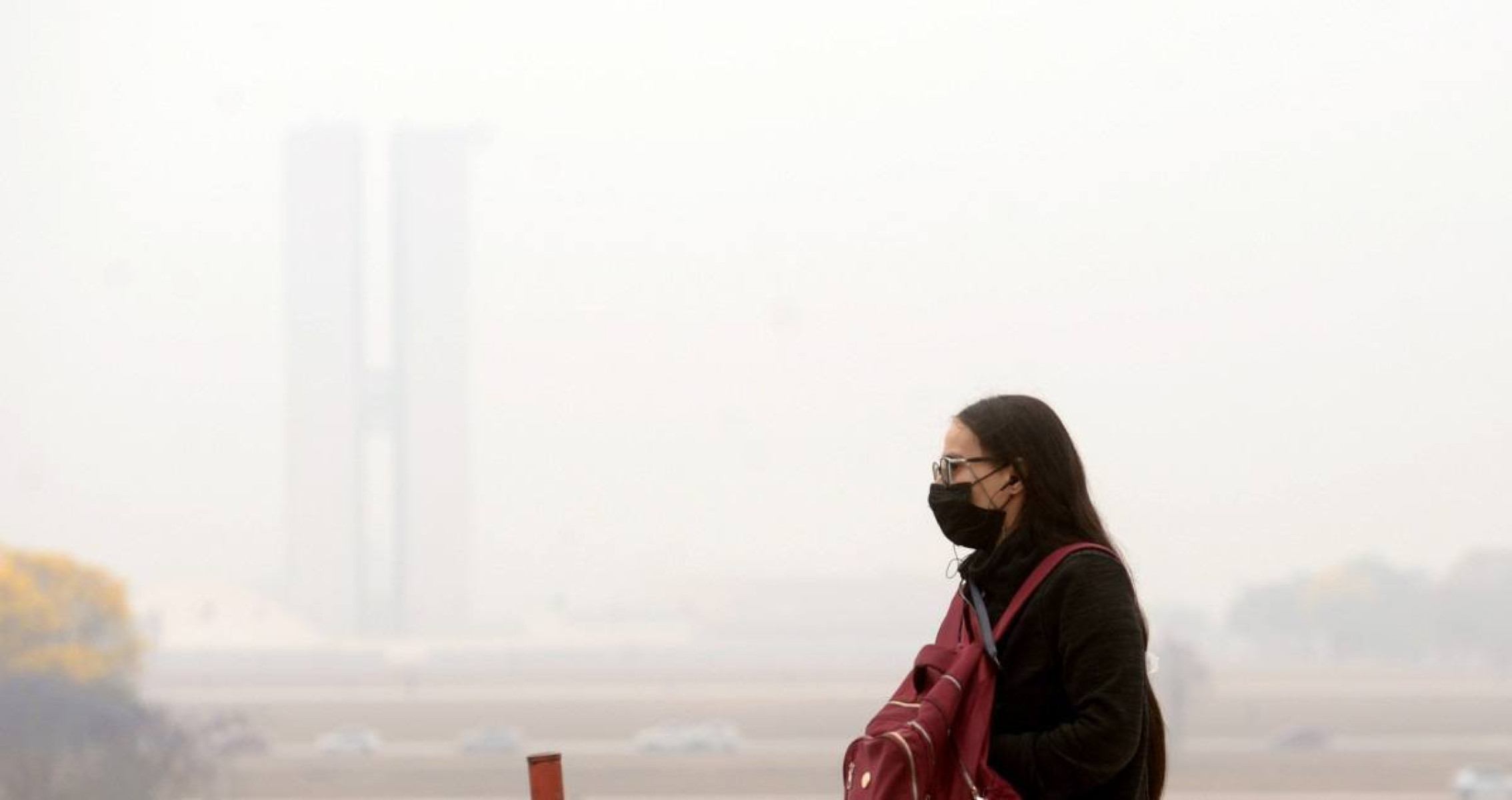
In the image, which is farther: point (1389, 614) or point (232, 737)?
point (1389, 614)

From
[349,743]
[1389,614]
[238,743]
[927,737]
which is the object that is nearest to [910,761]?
[927,737]

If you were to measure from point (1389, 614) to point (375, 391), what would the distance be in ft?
111

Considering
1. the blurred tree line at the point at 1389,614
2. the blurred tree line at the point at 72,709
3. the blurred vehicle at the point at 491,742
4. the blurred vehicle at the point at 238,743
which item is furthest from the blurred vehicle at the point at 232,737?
the blurred tree line at the point at 1389,614

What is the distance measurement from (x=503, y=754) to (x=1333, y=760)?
18217 mm

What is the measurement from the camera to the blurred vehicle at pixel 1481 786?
38.2 metres

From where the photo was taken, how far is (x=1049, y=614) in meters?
1.40

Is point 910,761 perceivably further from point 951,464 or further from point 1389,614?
point 1389,614

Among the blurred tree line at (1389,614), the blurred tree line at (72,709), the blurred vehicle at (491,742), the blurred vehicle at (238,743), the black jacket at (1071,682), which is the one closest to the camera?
the black jacket at (1071,682)

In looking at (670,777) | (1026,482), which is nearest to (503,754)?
(670,777)

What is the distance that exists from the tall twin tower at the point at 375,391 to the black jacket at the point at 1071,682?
61.7 metres

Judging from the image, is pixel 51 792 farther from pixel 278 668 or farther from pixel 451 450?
pixel 451 450

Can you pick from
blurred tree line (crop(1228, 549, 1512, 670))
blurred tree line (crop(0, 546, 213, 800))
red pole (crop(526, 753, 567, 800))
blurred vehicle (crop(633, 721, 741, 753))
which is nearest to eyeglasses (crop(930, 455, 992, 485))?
red pole (crop(526, 753, 567, 800))

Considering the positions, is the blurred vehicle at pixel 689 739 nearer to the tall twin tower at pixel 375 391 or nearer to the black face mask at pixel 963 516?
the tall twin tower at pixel 375 391

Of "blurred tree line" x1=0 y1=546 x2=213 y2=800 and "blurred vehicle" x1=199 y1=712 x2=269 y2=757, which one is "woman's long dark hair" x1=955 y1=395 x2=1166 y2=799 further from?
"blurred vehicle" x1=199 y1=712 x2=269 y2=757
